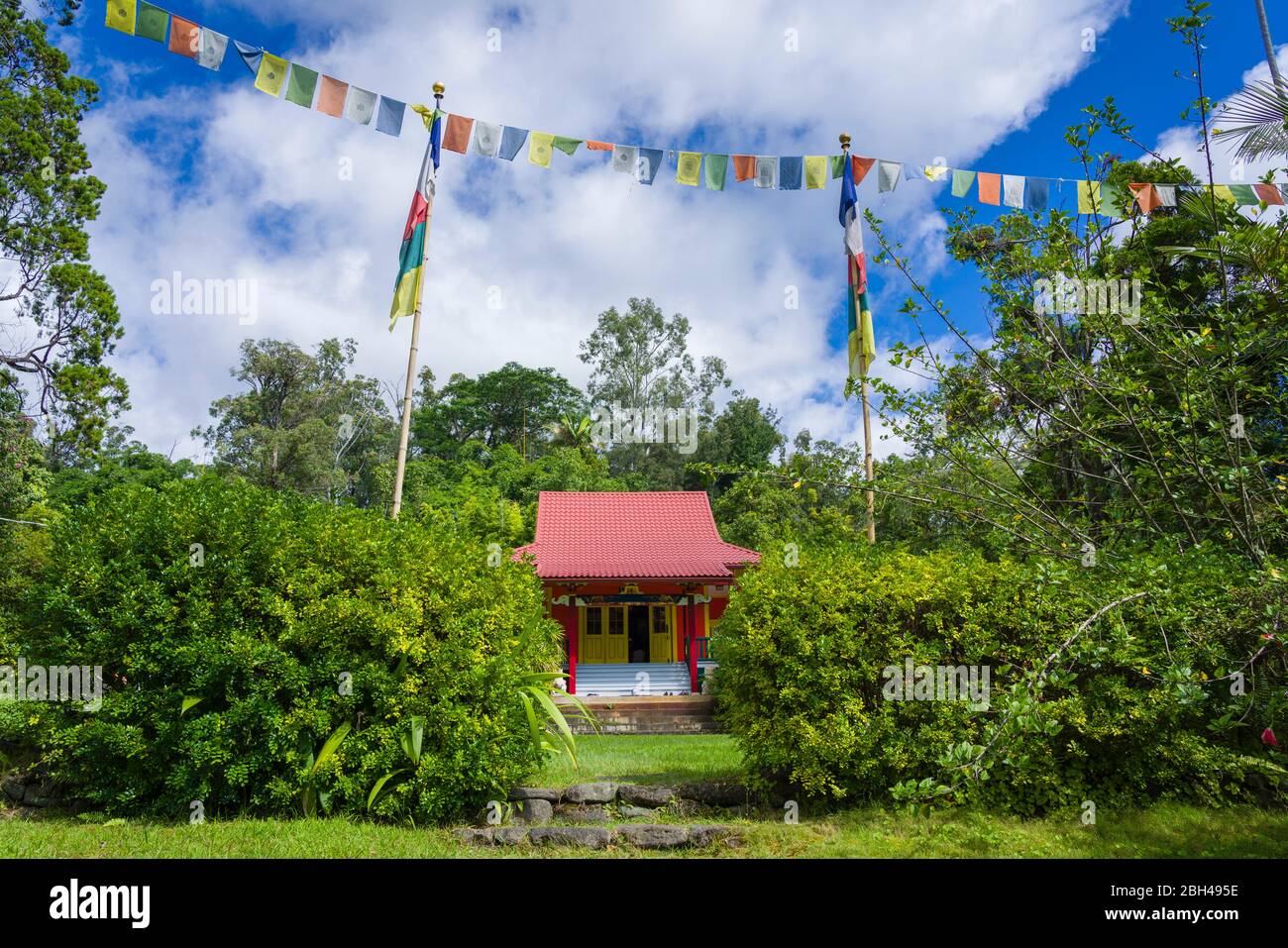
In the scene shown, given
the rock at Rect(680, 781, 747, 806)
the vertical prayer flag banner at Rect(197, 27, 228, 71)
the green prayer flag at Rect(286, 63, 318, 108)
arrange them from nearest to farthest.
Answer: the rock at Rect(680, 781, 747, 806), the vertical prayer flag banner at Rect(197, 27, 228, 71), the green prayer flag at Rect(286, 63, 318, 108)

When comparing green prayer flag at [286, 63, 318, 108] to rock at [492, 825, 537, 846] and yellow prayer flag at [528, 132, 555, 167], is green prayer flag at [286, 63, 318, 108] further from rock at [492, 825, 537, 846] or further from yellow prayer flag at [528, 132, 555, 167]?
rock at [492, 825, 537, 846]

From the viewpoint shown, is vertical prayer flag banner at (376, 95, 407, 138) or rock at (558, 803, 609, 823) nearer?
rock at (558, 803, 609, 823)

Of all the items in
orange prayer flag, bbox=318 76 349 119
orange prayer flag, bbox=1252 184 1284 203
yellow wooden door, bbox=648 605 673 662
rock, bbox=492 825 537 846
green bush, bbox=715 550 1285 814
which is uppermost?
orange prayer flag, bbox=318 76 349 119

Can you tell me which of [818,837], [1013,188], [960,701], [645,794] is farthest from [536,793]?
[1013,188]

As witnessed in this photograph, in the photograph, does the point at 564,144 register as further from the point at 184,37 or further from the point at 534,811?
the point at 534,811

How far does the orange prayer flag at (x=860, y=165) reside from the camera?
38.4 ft

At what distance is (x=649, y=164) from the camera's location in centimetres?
1103

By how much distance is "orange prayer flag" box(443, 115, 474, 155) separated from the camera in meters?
11.0

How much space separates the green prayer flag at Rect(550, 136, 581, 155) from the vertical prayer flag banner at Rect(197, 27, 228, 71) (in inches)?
161

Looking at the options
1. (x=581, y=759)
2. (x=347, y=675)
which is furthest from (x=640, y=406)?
(x=347, y=675)

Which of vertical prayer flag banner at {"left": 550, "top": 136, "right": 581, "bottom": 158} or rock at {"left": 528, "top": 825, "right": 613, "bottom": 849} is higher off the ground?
vertical prayer flag banner at {"left": 550, "top": 136, "right": 581, "bottom": 158}

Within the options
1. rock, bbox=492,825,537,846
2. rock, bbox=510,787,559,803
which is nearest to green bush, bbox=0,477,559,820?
rock, bbox=510,787,559,803

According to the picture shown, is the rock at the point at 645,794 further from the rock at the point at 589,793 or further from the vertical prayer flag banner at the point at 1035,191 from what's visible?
the vertical prayer flag banner at the point at 1035,191
